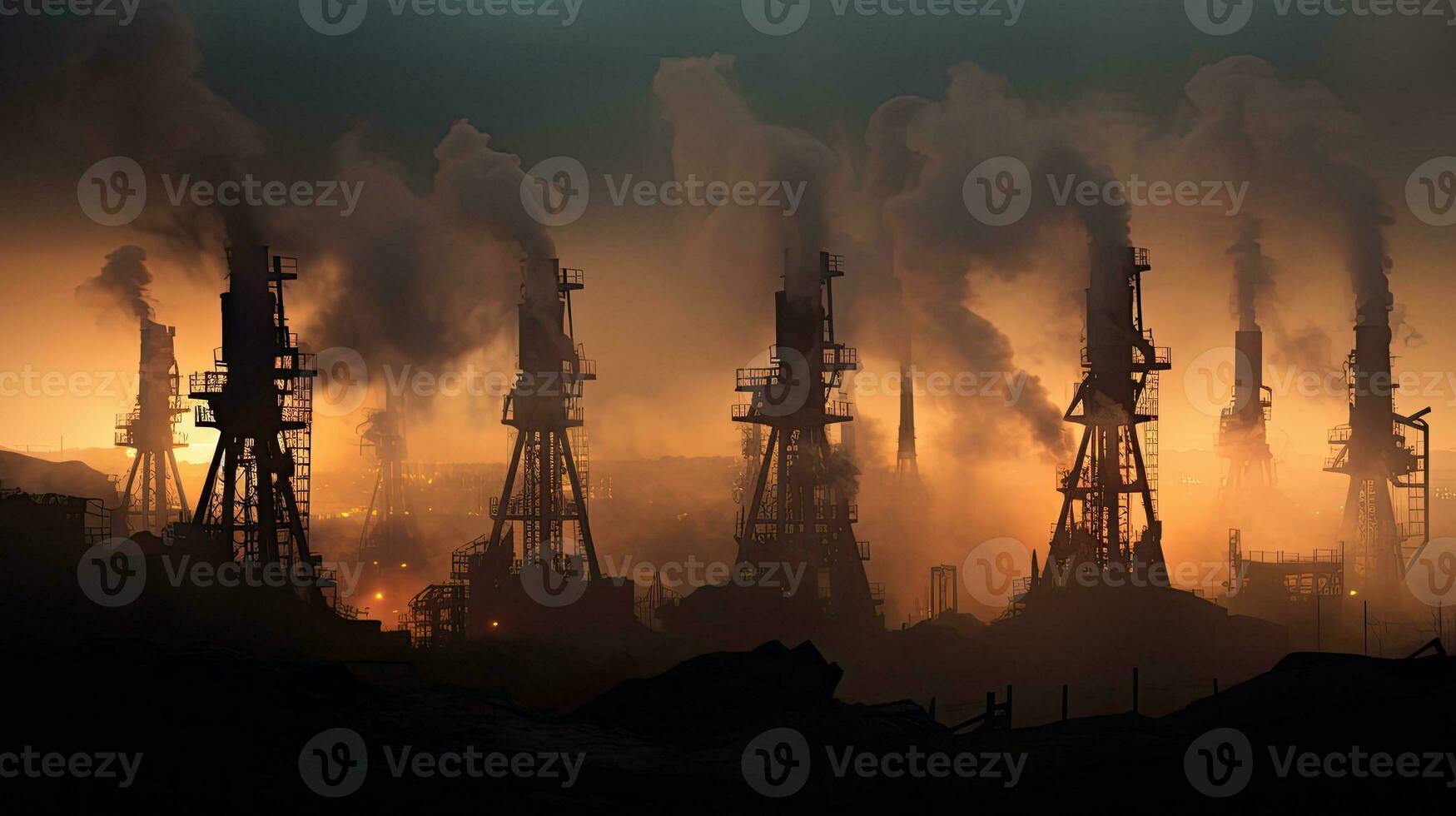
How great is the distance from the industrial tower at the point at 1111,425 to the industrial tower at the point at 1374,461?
571 inches

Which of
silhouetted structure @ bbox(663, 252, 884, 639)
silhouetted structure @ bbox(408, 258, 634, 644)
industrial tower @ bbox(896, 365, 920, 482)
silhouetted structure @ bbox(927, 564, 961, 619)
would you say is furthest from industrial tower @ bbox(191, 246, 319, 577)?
industrial tower @ bbox(896, 365, 920, 482)

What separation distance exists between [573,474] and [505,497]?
8.29 feet

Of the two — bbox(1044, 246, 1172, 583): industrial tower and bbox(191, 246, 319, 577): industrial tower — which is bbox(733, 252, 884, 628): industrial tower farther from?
bbox(191, 246, 319, 577): industrial tower

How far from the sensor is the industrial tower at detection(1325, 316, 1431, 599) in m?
59.3

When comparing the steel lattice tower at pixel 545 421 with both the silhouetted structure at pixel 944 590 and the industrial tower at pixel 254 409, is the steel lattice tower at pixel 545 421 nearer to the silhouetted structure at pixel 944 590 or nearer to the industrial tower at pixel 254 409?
the industrial tower at pixel 254 409

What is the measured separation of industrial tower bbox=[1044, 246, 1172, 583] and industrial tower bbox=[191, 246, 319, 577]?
84.2 feet

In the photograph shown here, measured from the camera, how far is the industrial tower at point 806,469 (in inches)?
1982

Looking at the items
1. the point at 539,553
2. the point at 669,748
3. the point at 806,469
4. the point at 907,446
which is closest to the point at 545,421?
the point at 539,553

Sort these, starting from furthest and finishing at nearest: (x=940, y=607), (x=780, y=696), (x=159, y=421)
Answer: (x=159, y=421)
(x=940, y=607)
(x=780, y=696)

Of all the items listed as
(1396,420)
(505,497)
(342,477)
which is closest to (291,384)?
(505,497)

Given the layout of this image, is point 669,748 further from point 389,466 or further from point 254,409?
point 389,466

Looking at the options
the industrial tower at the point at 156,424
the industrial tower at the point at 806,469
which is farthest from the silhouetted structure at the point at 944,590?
the industrial tower at the point at 156,424

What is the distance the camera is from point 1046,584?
50.4m

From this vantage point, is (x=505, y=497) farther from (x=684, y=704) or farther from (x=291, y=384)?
(x=684, y=704)
